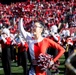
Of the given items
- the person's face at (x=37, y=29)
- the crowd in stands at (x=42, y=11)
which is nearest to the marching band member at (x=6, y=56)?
the person's face at (x=37, y=29)

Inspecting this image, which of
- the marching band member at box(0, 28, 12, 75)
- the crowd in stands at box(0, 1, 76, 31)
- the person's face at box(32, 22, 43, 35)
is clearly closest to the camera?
the person's face at box(32, 22, 43, 35)

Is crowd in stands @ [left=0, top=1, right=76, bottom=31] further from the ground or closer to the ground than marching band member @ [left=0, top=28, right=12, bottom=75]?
further from the ground

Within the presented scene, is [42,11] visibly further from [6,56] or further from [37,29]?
[37,29]

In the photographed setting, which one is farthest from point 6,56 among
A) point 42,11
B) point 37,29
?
point 42,11

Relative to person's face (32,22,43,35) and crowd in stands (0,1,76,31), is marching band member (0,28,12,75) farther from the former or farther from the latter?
crowd in stands (0,1,76,31)

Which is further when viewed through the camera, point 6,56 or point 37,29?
point 6,56

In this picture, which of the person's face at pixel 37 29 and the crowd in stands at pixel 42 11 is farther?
the crowd in stands at pixel 42 11

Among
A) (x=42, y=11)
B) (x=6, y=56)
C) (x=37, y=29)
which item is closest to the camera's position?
(x=37, y=29)

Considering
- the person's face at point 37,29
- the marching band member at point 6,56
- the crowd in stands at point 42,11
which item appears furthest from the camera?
the crowd in stands at point 42,11

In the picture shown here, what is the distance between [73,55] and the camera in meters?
1.54

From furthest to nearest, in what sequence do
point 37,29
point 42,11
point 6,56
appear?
point 42,11
point 6,56
point 37,29

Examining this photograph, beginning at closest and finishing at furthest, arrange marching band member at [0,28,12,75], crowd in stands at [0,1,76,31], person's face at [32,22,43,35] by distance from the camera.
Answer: person's face at [32,22,43,35]
marching band member at [0,28,12,75]
crowd in stands at [0,1,76,31]

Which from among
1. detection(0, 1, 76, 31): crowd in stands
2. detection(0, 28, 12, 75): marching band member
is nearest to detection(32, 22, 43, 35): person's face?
detection(0, 28, 12, 75): marching band member

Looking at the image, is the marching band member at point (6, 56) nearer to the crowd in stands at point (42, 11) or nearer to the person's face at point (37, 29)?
the person's face at point (37, 29)
